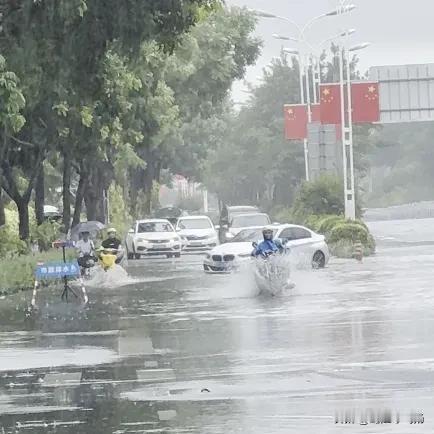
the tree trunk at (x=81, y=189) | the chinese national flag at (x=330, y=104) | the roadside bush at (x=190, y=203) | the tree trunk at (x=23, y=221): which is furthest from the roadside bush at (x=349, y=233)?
the roadside bush at (x=190, y=203)

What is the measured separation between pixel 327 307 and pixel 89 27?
6829mm

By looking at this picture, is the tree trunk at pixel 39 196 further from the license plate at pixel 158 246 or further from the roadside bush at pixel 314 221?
the roadside bush at pixel 314 221

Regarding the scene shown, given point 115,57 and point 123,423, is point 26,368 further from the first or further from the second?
point 115,57

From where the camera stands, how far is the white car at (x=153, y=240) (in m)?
52.8

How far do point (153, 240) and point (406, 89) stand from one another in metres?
20.2

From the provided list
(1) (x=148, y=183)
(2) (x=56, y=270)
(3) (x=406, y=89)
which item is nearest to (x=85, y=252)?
(2) (x=56, y=270)

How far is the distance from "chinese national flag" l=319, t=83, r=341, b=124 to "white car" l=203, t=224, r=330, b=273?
47.4 feet

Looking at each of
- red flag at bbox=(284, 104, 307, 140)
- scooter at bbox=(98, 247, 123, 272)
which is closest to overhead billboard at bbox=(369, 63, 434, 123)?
red flag at bbox=(284, 104, 307, 140)

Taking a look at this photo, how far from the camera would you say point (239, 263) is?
37688 millimetres

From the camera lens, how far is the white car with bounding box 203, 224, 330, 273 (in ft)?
124

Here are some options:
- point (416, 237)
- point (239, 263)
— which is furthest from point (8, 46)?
point (416, 237)

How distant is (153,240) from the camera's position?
5278cm

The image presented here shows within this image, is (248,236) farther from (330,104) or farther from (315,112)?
(315,112)

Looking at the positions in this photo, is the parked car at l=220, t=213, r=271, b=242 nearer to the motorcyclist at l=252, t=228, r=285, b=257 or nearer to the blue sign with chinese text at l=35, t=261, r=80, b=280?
the motorcyclist at l=252, t=228, r=285, b=257
